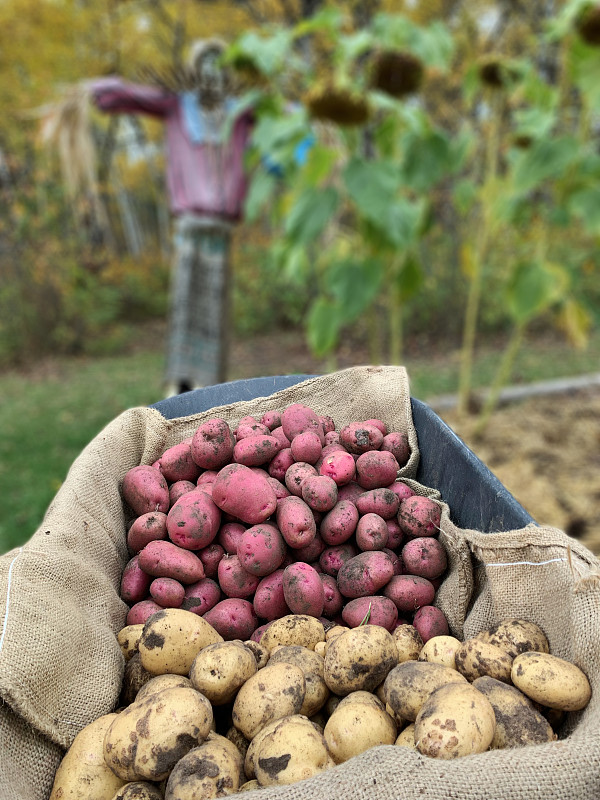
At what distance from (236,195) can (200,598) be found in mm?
3549

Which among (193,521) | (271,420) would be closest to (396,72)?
(271,420)

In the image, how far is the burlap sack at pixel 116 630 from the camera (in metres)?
0.86

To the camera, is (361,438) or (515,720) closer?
(515,720)

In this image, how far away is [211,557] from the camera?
1.58 m

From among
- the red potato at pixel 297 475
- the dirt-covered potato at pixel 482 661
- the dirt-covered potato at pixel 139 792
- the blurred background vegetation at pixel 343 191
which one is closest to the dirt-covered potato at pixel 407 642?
the dirt-covered potato at pixel 482 661

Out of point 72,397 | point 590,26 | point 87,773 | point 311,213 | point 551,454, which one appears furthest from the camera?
point 72,397

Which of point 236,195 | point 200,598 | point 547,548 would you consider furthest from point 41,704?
point 236,195

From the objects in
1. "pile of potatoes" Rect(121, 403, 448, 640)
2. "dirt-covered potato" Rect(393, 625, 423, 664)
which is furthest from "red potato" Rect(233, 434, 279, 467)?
"dirt-covered potato" Rect(393, 625, 423, 664)

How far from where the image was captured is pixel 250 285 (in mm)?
9172

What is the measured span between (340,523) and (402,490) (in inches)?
8.9

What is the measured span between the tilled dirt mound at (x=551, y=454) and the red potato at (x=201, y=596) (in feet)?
6.23

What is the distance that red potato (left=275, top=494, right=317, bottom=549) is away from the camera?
1496 mm

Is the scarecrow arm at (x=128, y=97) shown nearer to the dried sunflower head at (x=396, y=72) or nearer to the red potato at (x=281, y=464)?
the dried sunflower head at (x=396, y=72)

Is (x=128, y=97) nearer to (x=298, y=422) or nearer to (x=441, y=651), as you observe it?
(x=298, y=422)
